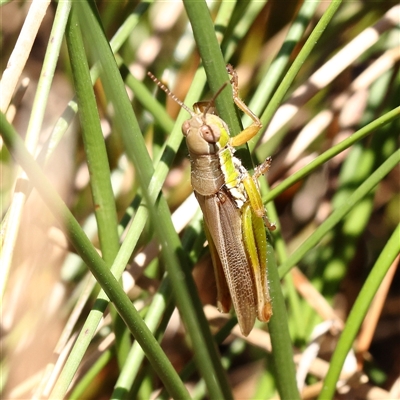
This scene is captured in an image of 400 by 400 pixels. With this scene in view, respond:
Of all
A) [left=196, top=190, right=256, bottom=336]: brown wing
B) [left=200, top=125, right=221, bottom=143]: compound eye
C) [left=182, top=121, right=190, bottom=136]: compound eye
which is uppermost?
[left=182, top=121, right=190, bottom=136]: compound eye

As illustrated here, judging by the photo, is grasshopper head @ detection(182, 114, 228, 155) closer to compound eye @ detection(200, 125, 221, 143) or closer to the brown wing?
compound eye @ detection(200, 125, 221, 143)

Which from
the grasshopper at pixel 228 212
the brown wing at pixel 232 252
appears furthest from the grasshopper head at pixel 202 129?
the brown wing at pixel 232 252

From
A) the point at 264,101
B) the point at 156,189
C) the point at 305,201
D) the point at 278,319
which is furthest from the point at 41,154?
the point at 305,201

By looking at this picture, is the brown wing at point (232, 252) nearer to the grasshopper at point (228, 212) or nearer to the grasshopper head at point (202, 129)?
the grasshopper at point (228, 212)

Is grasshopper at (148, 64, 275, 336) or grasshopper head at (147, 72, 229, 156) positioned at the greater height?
grasshopper head at (147, 72, 229, 156)

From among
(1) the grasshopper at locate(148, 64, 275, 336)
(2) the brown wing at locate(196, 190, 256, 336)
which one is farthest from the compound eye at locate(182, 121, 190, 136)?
(2) the brown wing at locate(196, 190, 256, 336)

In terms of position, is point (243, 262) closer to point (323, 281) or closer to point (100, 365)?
point (323, 281)
